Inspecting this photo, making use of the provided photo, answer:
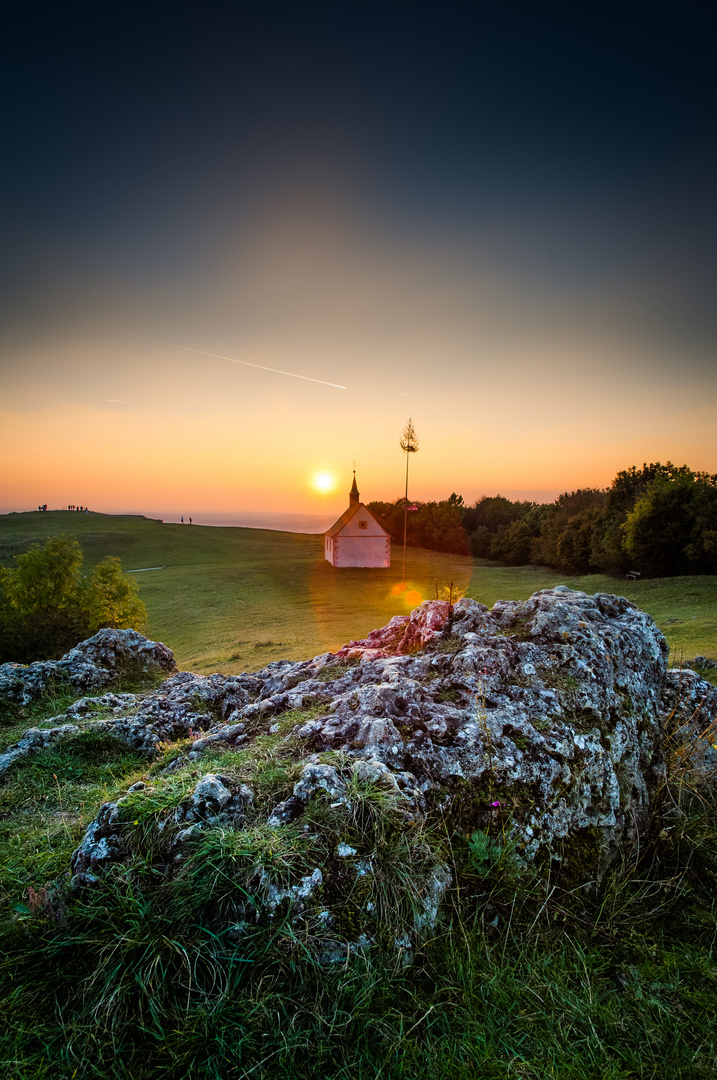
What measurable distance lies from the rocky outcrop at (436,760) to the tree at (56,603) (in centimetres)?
1478

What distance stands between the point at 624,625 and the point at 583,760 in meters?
1.98

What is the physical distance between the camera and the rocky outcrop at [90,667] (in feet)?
29.4

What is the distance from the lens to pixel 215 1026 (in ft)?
7.92

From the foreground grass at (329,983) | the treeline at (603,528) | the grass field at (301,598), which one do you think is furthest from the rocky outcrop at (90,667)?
the treeline at (603,528)

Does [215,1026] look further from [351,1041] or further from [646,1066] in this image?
[646,1066]

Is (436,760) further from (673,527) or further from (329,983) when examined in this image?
(673,527)

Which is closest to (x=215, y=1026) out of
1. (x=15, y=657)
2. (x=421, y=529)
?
(x=15, y=657)

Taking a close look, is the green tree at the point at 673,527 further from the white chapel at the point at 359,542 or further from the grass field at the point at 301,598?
the white chapel at the point at 359,542

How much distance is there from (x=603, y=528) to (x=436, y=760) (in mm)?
56897

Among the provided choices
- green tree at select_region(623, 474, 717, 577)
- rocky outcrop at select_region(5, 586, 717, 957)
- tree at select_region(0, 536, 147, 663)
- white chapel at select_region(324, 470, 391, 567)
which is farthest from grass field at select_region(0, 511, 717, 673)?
rocky outcrop at select_region(5, 586, 717, 957)

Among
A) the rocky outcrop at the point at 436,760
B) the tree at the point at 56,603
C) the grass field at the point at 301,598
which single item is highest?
the rocky outcrop at the point at 436,760

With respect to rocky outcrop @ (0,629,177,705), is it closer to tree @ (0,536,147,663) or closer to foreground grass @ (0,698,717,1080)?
foreground grass @ (0,698,717,1080)

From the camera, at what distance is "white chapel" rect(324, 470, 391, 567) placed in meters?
63.4

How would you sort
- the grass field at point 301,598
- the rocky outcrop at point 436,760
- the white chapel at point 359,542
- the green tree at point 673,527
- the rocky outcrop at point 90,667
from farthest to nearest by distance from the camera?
the white chapel at point 359,542 → the green tree at point 673,527 → the grass field at point 301,598 → the rocky outcrop at point 90,667 → the rocky outcrop at point 436,760
